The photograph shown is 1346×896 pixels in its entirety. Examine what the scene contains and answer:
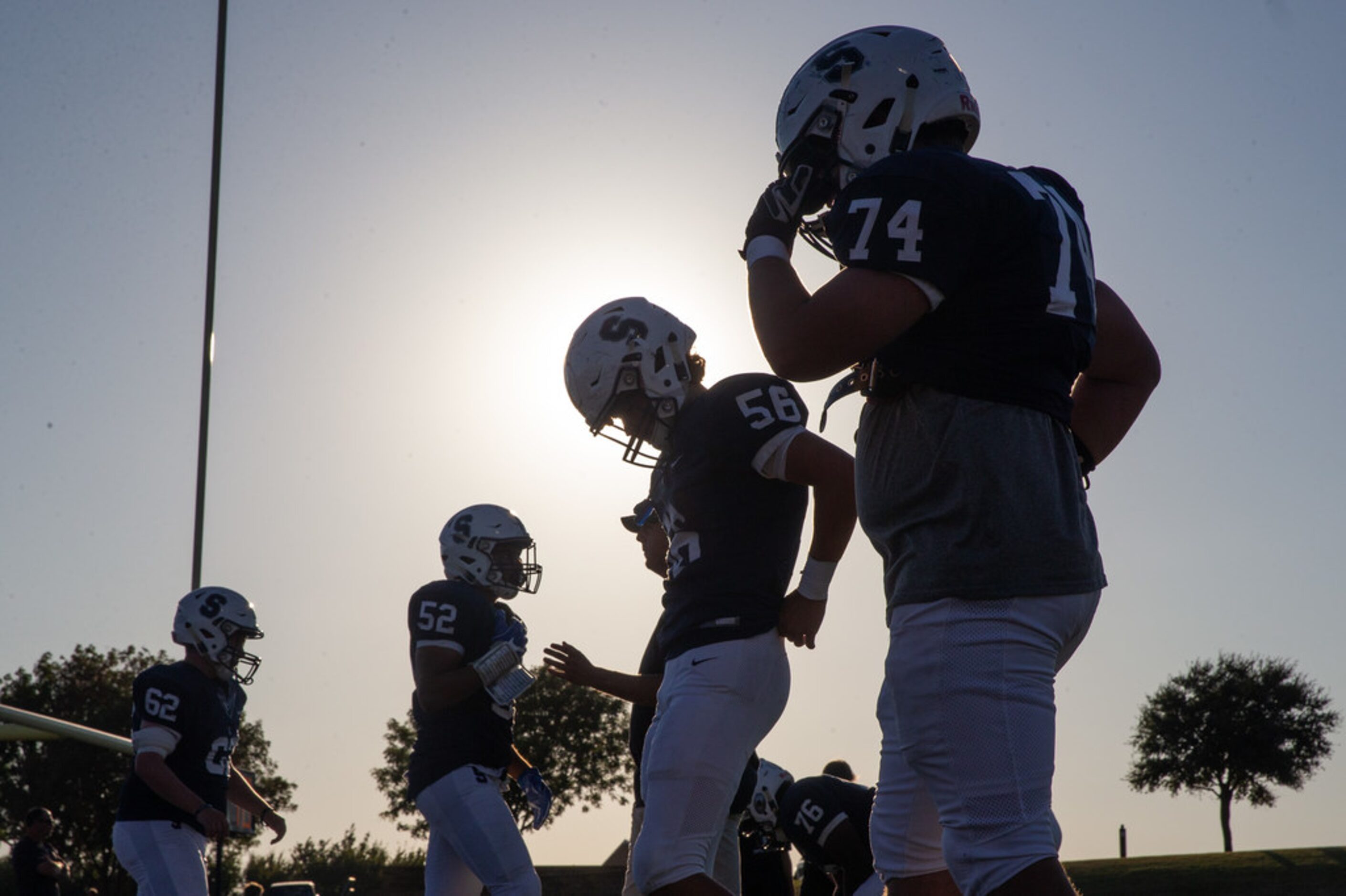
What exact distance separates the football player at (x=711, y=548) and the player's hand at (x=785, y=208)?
1465mm

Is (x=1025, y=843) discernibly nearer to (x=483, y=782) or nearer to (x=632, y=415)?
(x=632, y=415)

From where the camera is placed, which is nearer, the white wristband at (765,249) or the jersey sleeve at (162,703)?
the white wristband at (765,249)

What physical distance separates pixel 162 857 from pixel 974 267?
583 centimetres

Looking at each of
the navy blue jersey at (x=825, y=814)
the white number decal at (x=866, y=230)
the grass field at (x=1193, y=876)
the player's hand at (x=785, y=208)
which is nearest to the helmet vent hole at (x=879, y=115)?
the player's hand at (x=785, y=208)

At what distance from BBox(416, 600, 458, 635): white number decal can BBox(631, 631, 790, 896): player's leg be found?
9.18 feet

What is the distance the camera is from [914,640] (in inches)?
→ 99.0

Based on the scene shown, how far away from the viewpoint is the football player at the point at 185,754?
6855mm

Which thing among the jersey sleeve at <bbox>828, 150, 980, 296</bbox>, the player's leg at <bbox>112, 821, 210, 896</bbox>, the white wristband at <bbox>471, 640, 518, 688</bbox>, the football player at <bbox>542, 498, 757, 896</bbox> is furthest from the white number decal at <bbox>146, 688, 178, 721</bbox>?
the jersey sleeve at <bbox>828, 150, 980, 296</bbox>

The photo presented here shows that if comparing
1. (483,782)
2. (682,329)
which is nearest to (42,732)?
(483,782)

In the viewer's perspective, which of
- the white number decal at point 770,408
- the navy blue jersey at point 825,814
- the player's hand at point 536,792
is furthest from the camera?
the player's hand at point 536,792

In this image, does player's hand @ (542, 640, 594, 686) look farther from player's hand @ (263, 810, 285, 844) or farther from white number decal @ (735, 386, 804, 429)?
player's hand @ (263, 810, 285, 844)

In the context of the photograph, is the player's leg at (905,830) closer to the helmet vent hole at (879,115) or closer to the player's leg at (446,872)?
the helmet vent hole at (879,115)

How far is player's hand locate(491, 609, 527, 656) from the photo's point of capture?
22.7ft

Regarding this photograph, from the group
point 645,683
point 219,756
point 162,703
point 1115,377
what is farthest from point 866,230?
point 219,756
